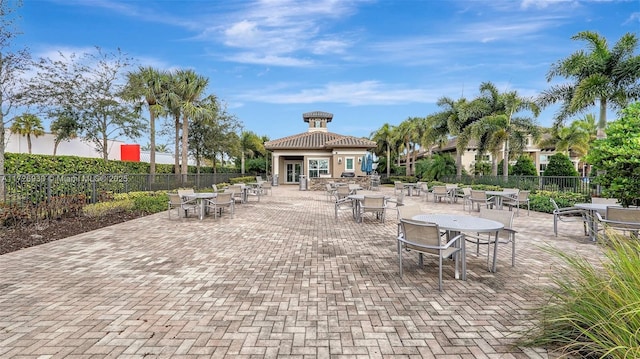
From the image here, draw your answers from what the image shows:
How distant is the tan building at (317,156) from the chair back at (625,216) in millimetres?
22145

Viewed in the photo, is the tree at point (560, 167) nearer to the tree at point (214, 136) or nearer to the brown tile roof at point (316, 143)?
the brown tile roof at point (316, 143)

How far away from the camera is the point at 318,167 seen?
102 feet

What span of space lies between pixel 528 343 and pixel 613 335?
77 centimetres

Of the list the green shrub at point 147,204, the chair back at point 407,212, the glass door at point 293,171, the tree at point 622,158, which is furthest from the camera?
the glass door at point 293,171

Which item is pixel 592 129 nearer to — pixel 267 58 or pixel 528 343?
pixel 267 58

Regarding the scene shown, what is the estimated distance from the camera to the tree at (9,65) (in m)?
10.1

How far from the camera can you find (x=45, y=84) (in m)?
14.3

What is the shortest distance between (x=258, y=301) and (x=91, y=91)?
19025mm

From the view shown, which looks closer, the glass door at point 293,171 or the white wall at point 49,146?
the white wall at point 49,146

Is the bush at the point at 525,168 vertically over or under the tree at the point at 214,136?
under

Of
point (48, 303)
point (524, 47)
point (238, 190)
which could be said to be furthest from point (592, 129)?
point (48, 303)

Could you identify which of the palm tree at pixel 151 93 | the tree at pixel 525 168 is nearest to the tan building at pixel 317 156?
the palm tree at pixel 151 93

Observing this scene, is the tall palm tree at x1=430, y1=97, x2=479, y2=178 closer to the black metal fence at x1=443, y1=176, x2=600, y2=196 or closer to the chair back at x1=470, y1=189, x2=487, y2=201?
the black metal fence at x1=443, y1=176, x2=600, y2=196

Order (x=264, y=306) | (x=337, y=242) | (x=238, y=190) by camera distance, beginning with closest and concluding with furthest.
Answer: (x=264, y=306)
(x=337, y=242)
(x=238, y=190)
